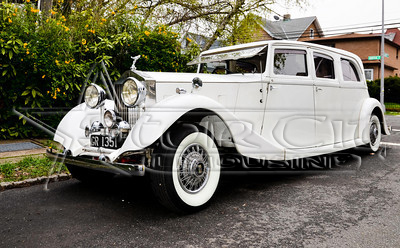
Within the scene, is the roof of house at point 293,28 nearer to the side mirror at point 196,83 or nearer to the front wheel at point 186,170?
the side mirror at point 196,83

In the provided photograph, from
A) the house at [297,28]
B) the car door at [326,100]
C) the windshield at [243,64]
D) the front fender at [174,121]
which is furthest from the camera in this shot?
the house at [297,28]

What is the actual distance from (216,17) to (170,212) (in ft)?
33.4

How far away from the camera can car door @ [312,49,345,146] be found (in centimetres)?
443

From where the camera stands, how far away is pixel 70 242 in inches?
98.0

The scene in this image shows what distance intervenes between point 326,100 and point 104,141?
306cm

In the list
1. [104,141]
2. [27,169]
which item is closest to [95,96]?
[104,141]

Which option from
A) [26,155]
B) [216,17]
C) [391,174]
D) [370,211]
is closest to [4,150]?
[26,155]

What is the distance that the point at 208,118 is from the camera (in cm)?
343

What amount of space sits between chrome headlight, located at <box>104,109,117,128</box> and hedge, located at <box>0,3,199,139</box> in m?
3.32

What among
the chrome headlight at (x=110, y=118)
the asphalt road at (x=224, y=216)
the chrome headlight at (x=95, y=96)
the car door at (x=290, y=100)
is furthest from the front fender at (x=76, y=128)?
the car door at (x=290, y=100)

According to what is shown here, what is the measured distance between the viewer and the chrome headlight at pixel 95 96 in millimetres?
3328

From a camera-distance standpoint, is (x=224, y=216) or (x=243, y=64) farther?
(x=243, y=64)

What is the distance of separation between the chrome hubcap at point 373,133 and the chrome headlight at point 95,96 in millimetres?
4710

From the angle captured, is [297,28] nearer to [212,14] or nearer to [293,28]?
[293,28]
